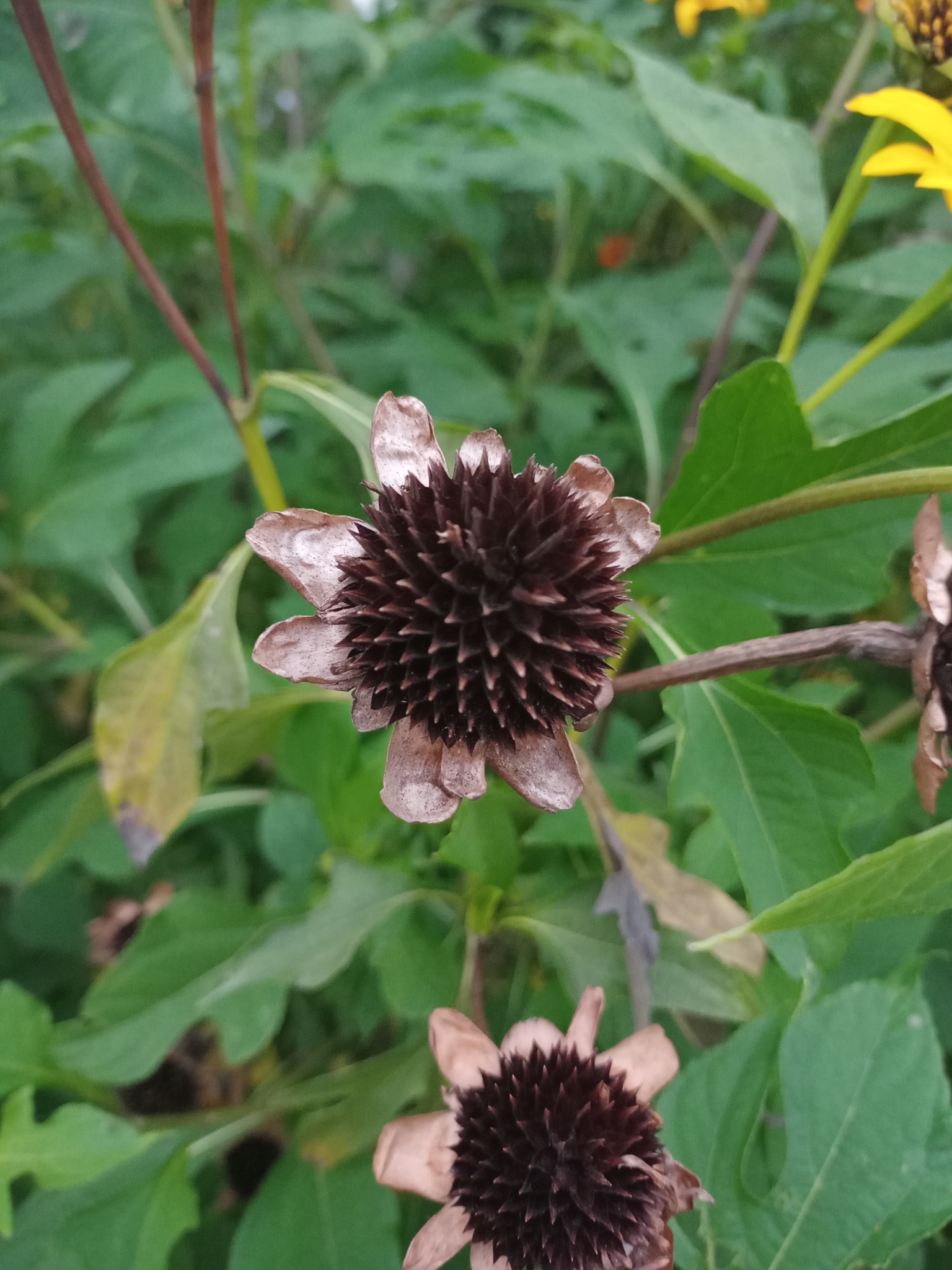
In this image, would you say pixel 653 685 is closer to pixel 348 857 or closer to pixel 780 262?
pixel 348 857

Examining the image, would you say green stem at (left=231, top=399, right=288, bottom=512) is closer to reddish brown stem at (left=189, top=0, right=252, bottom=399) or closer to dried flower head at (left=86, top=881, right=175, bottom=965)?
reddish brown stem at (left=189, top=0, right=252, bottom=399)

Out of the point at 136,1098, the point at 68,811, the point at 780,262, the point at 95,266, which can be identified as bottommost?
the point at 136,1098

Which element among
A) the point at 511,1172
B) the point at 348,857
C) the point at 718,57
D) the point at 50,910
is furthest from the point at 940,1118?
the point at 718,57

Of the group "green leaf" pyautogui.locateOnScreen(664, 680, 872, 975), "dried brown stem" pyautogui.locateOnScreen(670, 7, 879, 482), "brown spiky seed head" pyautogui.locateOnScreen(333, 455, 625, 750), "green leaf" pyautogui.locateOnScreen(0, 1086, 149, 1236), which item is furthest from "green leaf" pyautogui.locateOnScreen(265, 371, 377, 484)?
"green leaf" pyautogui.locateOnScreen(0, 1086, 149, 1236)

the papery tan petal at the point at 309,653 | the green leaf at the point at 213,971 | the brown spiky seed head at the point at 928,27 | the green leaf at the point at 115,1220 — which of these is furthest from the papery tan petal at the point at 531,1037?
the brown spiky seed head at the point at 928,27

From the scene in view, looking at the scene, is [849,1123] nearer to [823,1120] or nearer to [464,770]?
[823,1120]

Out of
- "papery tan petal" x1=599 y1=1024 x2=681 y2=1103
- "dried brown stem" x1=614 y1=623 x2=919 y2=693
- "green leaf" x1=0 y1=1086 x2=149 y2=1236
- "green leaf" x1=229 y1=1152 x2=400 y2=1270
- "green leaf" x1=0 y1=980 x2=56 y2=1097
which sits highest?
"dried brown stem" x1=614 y1=623 x2=919 y2=693
